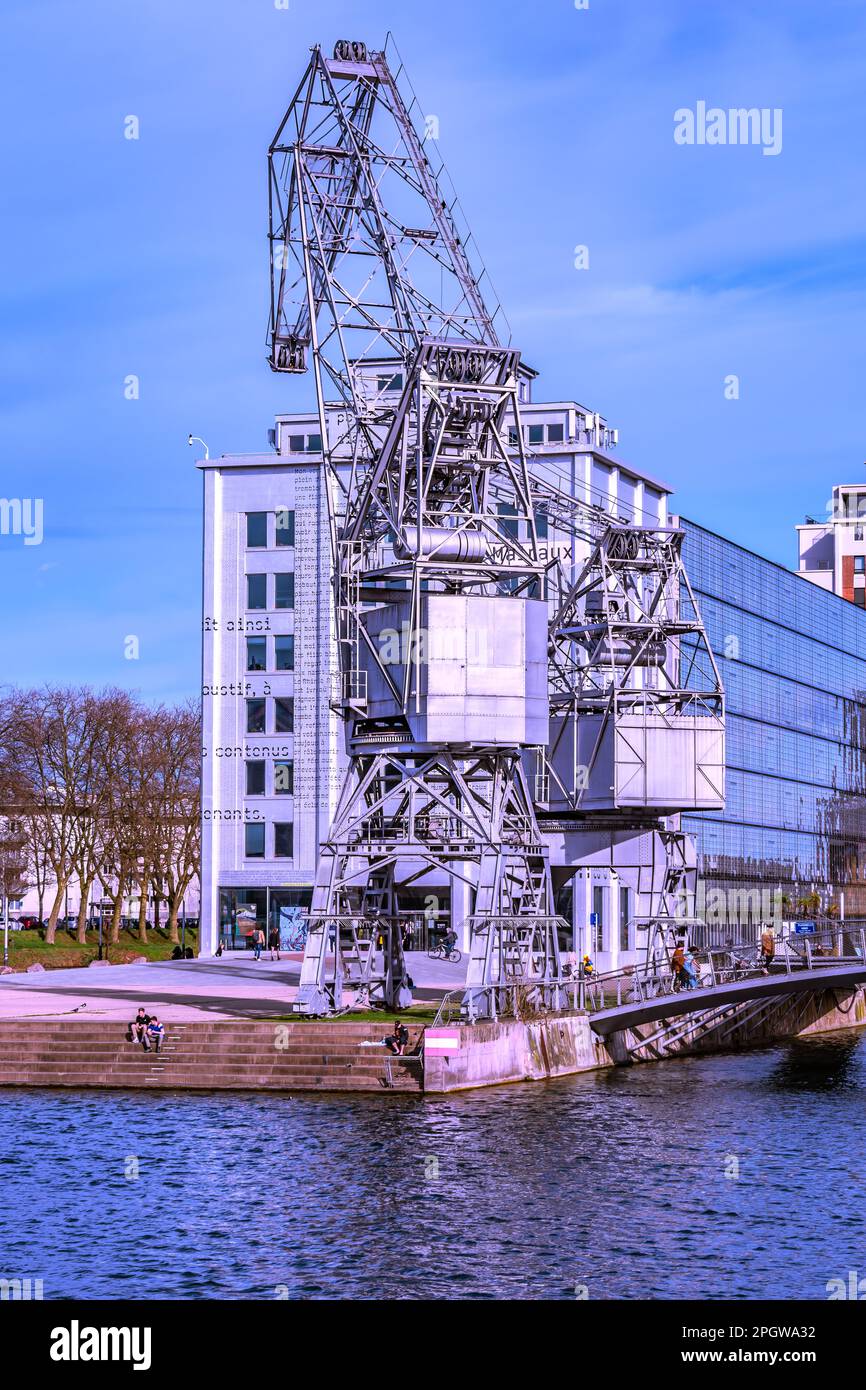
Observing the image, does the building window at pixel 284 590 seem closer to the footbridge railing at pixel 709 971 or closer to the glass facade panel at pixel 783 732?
the glass facade panel at pixel 783 732

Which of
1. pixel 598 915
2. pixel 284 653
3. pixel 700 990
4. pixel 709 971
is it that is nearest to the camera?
pixel 700 990

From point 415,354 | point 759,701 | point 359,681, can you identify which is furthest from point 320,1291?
point 759,701

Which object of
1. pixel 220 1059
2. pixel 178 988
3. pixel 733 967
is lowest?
pixel 220 1059

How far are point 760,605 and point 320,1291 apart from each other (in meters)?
86.7

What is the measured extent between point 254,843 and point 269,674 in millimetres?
10268

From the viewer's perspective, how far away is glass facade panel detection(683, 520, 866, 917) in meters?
109

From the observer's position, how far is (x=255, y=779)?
114 meters

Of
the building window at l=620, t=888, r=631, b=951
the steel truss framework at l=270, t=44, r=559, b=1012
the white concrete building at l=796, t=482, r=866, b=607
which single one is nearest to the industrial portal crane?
the steel truss framework at l=270, t=44, r=559, b=1012

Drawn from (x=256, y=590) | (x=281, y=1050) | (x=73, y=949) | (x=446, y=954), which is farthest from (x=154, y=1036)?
(x=73, y=949)

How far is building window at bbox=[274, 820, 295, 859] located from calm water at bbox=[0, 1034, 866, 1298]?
2197 inches

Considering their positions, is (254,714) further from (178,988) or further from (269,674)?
(178,988)

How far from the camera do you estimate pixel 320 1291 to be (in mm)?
32906

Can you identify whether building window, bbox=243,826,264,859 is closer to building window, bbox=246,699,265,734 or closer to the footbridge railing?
building window, bbox=246,699,265,734

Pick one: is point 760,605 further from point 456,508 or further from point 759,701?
point 456,508
